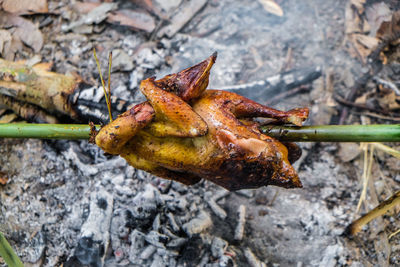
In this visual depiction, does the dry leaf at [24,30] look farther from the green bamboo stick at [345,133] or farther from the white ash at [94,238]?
the green bamboo stick at [345,133]

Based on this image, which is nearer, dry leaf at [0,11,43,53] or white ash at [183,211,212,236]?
white ash at [183,211,212,236]

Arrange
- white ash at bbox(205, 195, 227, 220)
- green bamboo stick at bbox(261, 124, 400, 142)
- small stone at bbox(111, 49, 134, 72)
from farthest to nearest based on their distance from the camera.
Answer: small stone at bbox(111, 49, 134, 72) → white ash at bbox(205, 195, 227, 220) → green bamboo stick at bbox(261, 124, 400, 142)

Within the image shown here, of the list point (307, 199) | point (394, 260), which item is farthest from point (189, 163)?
point (394, 260)

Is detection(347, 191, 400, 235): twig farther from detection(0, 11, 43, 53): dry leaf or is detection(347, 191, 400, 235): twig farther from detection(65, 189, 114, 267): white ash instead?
detection(0, 11, 43, 53): dry leaf

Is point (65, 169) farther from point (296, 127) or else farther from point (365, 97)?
point (365, 97)

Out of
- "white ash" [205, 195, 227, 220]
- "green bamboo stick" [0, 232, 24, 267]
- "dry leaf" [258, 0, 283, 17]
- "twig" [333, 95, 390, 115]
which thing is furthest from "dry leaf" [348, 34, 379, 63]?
"green bamboo stick" [0, 232, 24, 267]

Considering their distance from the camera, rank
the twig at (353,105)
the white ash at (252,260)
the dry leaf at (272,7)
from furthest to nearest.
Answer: the dry leaf at (272,7)
the twig at (353,105)
the white ash at (252,260)

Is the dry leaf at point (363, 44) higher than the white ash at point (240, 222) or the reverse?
higher

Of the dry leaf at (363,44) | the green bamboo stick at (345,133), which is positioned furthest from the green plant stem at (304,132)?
the dry leaf at (363,44)
